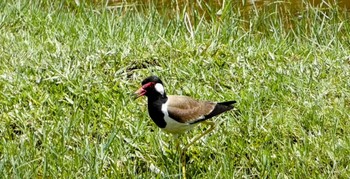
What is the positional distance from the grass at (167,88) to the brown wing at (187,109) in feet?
0.88

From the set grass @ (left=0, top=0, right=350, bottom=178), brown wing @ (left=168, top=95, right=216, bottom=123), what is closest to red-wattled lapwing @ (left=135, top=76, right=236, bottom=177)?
brown wing @ (left=168, top=95, right=216, bottom=123)

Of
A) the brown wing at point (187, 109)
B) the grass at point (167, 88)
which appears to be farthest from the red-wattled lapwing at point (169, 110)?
the grass at point (167, 88)

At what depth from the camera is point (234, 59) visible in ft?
18.6

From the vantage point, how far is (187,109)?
14.4ft

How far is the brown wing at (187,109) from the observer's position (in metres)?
4.35

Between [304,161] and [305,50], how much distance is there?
62.6 inches

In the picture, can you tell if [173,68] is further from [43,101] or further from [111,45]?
[43,101]

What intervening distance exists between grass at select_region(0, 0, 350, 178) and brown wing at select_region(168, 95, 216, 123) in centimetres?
27

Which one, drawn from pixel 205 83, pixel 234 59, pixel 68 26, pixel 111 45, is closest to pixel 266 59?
pixel 234 59

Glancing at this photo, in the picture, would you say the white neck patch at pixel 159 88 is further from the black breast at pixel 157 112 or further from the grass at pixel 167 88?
the grass at pixel 167 88

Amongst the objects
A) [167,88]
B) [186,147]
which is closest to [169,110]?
[186,147]

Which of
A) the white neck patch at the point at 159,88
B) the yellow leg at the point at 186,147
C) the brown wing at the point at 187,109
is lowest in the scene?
the yellow leg at the point at 186,147

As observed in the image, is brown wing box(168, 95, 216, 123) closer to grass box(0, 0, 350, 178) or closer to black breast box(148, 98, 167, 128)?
black breast box(148, 98, 167, 128)

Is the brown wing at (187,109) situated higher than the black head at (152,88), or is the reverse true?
the black head at (152,88)
